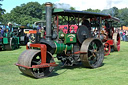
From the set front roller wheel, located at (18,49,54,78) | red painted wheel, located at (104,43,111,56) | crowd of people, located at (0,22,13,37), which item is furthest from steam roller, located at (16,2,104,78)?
crowd of people, located at (0,22,13,37)

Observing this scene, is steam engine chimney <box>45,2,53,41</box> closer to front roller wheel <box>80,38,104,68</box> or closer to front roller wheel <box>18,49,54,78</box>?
front roller wheel <box>18,49,54,78</box>

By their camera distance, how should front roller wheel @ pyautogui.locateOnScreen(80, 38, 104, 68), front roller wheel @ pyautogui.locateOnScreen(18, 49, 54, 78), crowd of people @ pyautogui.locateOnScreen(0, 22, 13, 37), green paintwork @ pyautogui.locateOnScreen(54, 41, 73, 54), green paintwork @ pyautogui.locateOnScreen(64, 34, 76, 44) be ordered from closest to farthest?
front roller wheel @ pyautogui.locateOnScreen(18, 49, 54, 78), green paintwork @ pyautogui.locateOnScreen(54, 41, 73, 54), green paintwork @ pyautogui.locateOnScreen(64, 34, 76, 44), front roller wheel @ pyautogui.locateOnScreen(80, 38, 104, 68), crowd of people @ pyautogui.locateOnScreen(0, 22, 13, 37)

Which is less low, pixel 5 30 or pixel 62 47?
pixel 5 30

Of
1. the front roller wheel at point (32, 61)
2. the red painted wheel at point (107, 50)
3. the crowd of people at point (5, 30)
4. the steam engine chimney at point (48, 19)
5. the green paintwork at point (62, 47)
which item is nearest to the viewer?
the front roller wheel at point (32, 61)

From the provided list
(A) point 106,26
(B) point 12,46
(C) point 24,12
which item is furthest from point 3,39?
(C) point 24,12

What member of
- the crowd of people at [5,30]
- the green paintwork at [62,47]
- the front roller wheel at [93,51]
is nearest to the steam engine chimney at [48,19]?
the green paintwork at [62,47]

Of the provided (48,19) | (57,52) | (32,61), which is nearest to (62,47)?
(57,52)

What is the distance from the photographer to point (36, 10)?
79375mm

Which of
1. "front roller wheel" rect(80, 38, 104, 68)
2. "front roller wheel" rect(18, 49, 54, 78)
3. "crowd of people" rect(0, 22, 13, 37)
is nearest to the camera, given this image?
"front roller wheel" rect(18, 49, 54, 78)

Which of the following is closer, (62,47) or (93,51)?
(62,47)

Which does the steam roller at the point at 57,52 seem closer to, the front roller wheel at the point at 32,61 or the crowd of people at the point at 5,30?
the front roller wheel at the point at 32,61

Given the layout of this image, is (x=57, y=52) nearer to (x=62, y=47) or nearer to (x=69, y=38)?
(x=62, y=47)

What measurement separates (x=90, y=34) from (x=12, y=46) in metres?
7.69

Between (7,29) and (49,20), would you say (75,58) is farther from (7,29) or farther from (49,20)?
(7,29)
